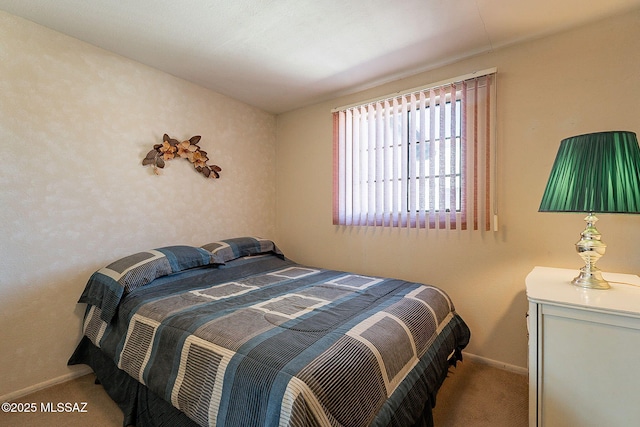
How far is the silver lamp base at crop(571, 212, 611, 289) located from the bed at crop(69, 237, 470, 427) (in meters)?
0.72

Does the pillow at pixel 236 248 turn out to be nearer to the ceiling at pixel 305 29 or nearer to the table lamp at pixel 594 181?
the ceiling at pixel 305 29

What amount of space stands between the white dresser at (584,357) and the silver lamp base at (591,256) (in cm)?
6

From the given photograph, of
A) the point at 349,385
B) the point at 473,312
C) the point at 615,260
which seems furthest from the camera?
the point at 473,312

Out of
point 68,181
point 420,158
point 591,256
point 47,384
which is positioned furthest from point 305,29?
point 47,384

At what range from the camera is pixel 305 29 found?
184 cm

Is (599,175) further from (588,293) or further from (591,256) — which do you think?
(588,293)

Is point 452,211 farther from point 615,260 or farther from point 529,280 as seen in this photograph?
point 615,260

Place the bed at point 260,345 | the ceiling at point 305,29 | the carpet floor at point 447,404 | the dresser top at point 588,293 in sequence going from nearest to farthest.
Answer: the bed at point 260,345 → the dresser top at point 588,293 → the carpet floor at point 447,404 → the ceiling at point 305,29

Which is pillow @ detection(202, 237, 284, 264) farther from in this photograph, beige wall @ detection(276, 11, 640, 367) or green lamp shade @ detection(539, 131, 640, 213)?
green lamp shade @ detection(539, 131, 640, 213)

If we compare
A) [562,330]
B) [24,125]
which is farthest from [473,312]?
[24,125]

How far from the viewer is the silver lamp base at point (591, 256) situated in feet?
4.31

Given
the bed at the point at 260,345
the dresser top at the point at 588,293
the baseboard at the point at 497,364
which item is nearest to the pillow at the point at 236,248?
the bed at the point at 260,345

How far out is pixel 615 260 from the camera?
1677mm

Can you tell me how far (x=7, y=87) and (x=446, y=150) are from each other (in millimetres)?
2998
